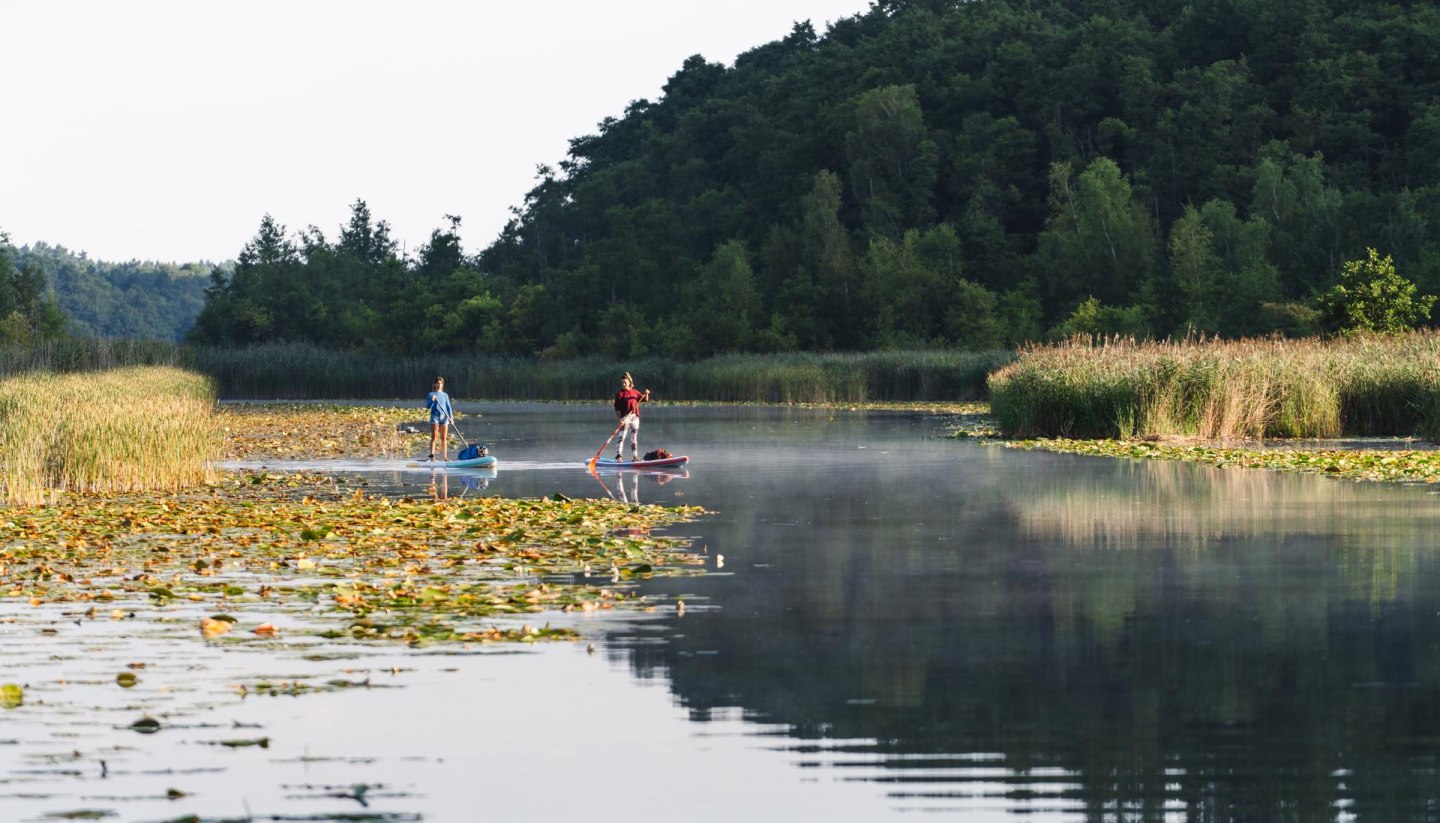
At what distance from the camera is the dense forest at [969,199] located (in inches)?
3917

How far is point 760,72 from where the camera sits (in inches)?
5650

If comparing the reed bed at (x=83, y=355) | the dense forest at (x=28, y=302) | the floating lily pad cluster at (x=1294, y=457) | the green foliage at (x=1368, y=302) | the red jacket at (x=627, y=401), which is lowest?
the floating lily pad cluster at (x=1294, y=457)

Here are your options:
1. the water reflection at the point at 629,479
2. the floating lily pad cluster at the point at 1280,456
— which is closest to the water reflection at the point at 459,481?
the water reflection at the point at 629,479

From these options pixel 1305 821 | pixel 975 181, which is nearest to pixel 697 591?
pixel 1305 821

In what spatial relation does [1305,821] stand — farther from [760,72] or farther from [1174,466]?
[760,72]

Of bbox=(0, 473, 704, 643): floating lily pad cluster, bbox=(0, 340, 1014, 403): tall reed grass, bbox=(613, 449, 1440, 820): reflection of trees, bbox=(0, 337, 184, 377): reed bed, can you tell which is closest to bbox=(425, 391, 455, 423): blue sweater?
bbox=(0, 473, 704, 643): floating lily pad cluster

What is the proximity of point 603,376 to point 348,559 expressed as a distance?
73.4 metres

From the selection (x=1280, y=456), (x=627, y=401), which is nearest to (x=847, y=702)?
(x=627, y=401)

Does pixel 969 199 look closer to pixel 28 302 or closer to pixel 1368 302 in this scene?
pixel 28 302

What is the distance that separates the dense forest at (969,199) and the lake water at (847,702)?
67.1m

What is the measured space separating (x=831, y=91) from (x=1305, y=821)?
413 feet

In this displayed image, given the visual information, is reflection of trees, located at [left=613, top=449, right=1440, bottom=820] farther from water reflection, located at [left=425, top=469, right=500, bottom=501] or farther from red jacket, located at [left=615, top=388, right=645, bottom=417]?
red jacket, located at [left=615, top=388, right=645, bottom=417]

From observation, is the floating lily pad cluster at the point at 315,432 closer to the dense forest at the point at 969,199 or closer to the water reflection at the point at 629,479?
the water reflection at the point at 629,479

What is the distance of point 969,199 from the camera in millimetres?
120125
